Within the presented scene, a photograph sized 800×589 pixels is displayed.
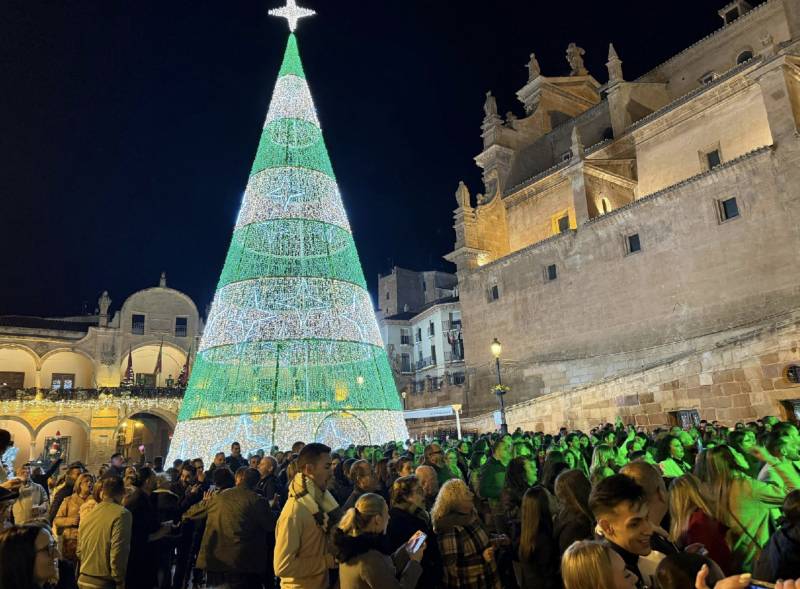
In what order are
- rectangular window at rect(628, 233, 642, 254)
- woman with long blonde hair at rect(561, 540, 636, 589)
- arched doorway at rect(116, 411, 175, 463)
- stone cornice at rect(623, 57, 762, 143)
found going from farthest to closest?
arched doorway at rect(116, 411, 175, 463), rectangular window at rect(628, 233, 642, 254), stone cornice at rect(623, 57, 762, 143), woman with long blonde hair at rect(561, 540, 636, 589)

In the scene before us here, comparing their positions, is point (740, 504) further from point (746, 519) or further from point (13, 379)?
point (13, 379)

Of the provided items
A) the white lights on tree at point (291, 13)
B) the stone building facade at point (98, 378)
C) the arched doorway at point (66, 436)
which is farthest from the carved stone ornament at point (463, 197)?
the arched doorway at point (66, 436)

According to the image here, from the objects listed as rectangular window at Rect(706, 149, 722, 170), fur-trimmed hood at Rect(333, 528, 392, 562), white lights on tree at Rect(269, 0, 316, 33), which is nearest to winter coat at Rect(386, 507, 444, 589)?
Result: fur-trimmed hood at Rect(333, 528, 392, 562)

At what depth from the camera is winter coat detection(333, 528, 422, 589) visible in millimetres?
2906

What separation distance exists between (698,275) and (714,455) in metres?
18.4

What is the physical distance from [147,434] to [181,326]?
7.78 m

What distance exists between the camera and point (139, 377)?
36688 mm

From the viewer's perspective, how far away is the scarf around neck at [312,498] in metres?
3.81

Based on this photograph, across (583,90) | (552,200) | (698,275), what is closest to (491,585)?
(698,275)

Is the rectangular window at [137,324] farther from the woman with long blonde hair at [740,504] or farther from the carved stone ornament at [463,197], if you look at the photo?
the woman with long blonde hair at [740,504]

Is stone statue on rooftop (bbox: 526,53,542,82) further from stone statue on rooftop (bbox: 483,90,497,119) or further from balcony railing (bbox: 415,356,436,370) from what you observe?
balcony railing (bbox: 415,356,436,370)

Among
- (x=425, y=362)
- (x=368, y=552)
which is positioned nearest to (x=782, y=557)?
(x=368, y=552)

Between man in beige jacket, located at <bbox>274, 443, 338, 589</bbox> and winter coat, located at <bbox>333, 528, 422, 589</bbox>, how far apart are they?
0.78 m

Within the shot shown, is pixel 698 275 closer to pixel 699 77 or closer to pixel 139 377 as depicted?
pixel 699 77
